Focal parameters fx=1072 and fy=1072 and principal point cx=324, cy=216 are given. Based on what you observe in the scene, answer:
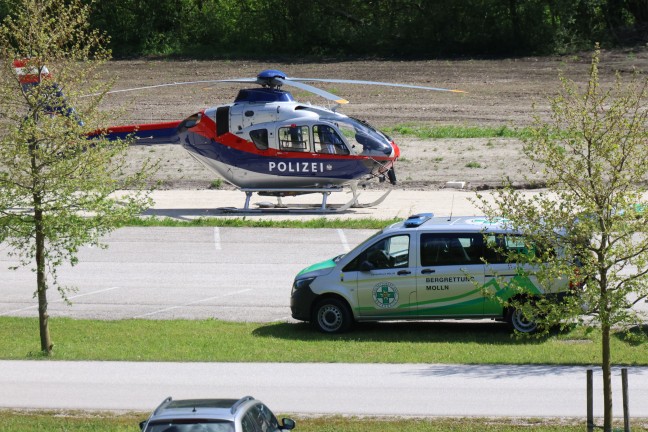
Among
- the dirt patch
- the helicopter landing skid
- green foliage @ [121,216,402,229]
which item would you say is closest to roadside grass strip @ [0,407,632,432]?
green foliage @ [121,216,402,229]

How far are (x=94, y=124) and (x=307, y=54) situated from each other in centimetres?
4143

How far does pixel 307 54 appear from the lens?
181 feet

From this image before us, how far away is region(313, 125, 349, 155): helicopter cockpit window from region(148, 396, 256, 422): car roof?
19.4 meters

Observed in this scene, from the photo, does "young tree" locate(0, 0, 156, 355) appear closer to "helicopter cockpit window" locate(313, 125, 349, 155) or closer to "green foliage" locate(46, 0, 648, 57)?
"helicopter cockpit window" locate(313, 125, 349, 155)

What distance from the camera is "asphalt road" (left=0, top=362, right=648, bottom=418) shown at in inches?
474

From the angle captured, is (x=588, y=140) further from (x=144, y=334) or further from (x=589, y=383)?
(x=144, y=334)

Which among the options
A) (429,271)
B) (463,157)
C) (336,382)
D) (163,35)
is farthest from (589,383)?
(163,35)

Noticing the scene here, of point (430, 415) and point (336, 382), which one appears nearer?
point (430, 415)

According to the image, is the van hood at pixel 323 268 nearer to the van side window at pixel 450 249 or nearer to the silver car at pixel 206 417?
the van side window at pixel 450 249

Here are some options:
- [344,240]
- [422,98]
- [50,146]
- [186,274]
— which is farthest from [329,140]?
[422,98]

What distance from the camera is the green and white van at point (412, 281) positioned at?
51.2 feet

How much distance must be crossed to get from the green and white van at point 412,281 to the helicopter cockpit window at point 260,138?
1224cm

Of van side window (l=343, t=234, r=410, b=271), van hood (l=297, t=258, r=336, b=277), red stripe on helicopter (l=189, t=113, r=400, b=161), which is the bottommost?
van hood (l=297, t=258, r=336, b=277)

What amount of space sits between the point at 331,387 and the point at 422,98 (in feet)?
107
